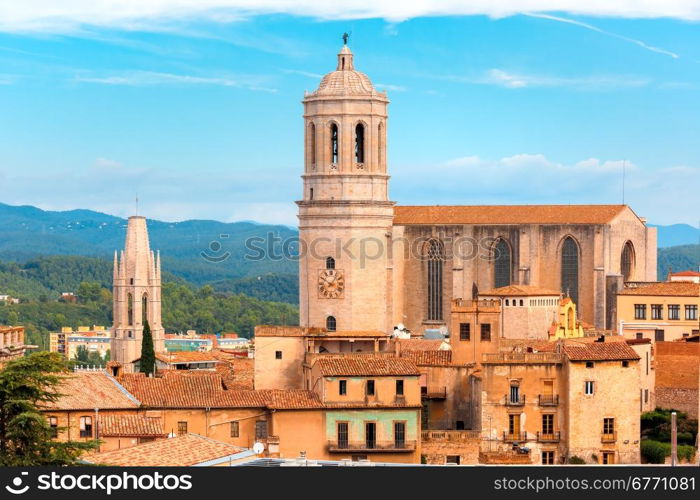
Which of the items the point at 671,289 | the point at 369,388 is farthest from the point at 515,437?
the point at 671,289

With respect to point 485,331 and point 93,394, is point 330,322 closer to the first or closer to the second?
point 485,331

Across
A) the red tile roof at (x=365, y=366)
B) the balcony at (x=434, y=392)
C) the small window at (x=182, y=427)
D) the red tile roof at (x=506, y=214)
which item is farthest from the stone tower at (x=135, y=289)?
the small window at (x=182, y=427)

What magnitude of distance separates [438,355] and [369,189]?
1030 inches

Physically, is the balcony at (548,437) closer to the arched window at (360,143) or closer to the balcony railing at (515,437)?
the balcony railing at (515,437)

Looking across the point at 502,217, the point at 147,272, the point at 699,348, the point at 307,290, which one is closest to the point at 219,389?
the point at 699,348

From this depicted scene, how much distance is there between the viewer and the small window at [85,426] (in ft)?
209

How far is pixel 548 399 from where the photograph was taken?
68.0 meters

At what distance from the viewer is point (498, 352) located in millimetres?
70938

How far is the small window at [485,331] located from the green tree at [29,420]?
2403cm

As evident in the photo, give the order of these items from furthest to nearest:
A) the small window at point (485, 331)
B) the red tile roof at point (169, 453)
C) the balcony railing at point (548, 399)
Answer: the small window at point (485, 331)
the balcony railing at point (548, 399)
the red tile roof at point (169, 453)

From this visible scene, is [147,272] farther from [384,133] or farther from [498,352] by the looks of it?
[498,352]

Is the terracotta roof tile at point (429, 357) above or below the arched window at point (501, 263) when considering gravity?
below

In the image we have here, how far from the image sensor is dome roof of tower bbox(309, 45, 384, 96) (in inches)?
3915

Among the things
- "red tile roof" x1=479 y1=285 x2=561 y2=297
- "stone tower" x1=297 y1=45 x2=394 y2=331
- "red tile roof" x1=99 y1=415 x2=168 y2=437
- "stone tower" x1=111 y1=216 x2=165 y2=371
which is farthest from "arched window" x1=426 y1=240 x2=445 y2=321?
"stone tower" x1=111 y1=216 x2=165 y2=371
